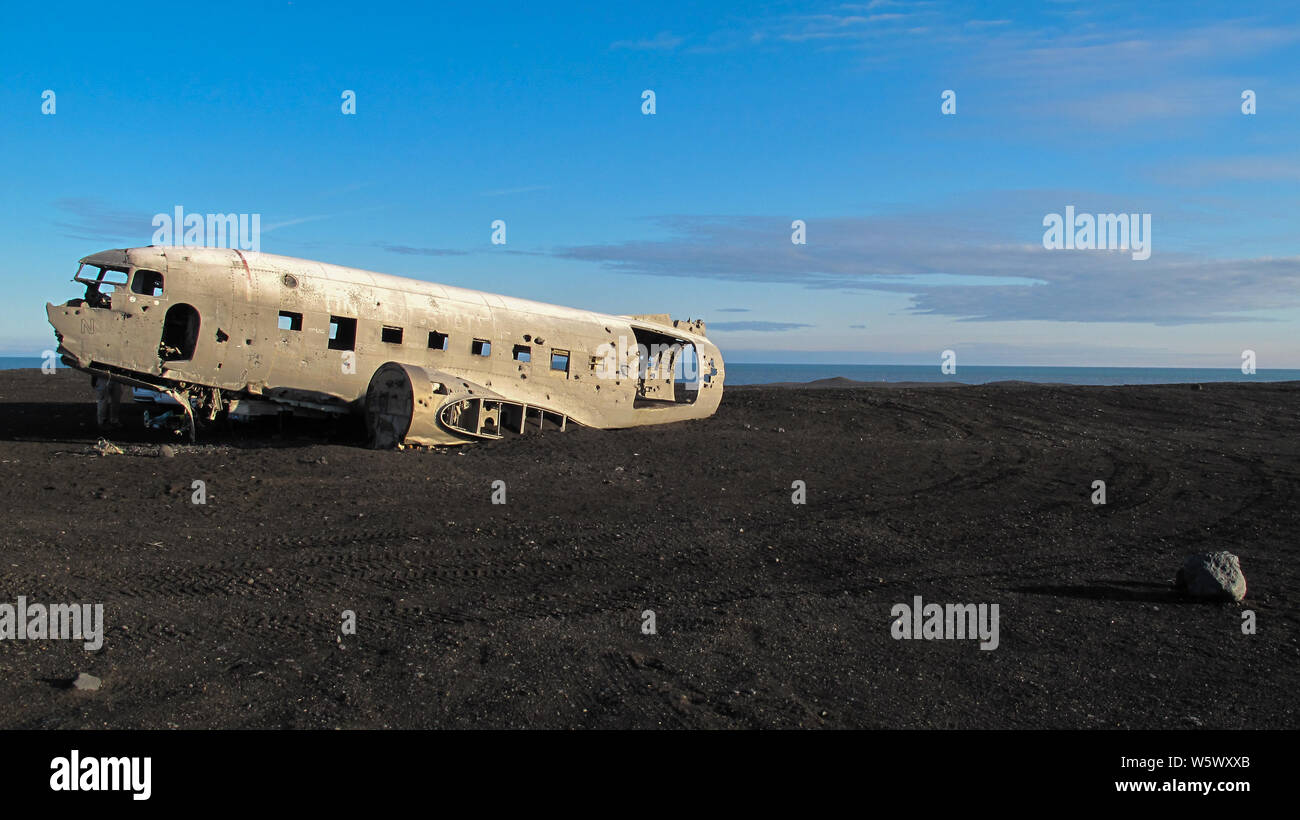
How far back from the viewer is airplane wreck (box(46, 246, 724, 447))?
16.7 metres

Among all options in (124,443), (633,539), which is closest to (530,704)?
(633,539)

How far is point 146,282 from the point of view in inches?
663

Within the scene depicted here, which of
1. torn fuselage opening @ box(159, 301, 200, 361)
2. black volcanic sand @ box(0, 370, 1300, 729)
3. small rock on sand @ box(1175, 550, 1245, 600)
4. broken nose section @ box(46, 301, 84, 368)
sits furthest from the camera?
torn fuselage opening @ box(159, 301, 200, 361)

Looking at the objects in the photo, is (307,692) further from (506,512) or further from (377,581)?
(506,512)

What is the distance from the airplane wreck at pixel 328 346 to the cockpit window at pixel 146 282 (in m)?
0.03

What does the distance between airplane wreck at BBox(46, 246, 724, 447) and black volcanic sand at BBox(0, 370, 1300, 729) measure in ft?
3.74

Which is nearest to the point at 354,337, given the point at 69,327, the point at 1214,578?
the point at 69,327

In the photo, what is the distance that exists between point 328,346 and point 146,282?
144 inches

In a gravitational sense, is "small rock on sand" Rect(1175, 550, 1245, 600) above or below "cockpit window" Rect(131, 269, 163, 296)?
below

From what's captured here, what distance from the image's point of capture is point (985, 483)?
17.7 m

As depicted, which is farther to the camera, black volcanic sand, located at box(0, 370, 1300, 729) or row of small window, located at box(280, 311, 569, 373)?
row of small window, located at box(280, 311, 569, 373)

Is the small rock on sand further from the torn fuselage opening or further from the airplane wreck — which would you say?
the torn fuselage opening

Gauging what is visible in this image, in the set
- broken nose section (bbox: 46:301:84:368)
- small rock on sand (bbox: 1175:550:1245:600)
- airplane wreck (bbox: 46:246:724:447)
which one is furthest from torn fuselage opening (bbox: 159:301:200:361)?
small rock on sand (bbox: 1175:550:1245:600)

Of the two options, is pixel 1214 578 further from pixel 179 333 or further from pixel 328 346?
pixel 179 333
